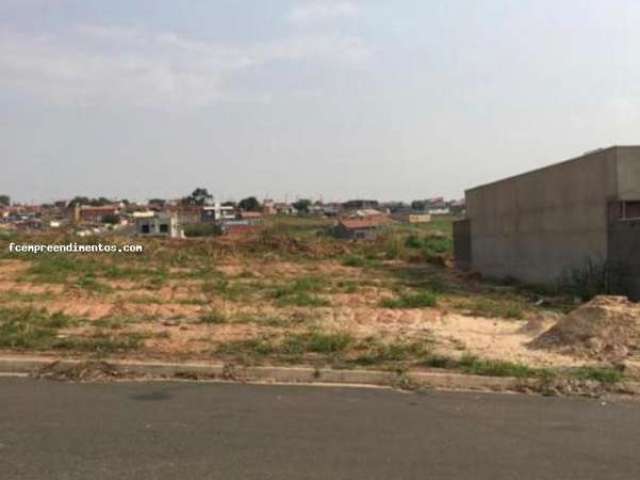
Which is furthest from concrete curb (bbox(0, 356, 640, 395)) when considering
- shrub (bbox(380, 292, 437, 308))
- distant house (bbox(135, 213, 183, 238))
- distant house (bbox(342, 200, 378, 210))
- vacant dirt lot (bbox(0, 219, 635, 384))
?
distant house (bbox(342, 200, 378, 210))

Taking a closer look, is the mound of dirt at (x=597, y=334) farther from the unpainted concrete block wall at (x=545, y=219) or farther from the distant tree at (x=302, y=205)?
the distant tree at (x=302, y=205)

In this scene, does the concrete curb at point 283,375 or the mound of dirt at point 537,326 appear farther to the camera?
the mound of dirt at point 537,326

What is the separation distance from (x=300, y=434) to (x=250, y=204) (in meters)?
130

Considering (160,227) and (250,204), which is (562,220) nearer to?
(160,227)

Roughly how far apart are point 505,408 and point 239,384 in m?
2.94

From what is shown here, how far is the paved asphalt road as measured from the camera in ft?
17.4

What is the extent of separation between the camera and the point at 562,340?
10422 mm

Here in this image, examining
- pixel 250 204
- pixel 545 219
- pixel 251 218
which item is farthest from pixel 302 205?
pixel 545 219

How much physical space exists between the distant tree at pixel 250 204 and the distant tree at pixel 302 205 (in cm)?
986

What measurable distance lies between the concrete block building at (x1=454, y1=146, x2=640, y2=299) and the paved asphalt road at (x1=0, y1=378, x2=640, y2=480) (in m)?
10.4

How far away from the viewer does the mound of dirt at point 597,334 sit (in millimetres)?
9875

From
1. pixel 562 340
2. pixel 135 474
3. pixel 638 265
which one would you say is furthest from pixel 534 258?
pixel 135 474

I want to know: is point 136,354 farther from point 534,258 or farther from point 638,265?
point 534,258

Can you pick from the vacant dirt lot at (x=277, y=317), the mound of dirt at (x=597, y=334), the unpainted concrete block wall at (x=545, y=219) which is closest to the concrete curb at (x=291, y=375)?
the vacant dirt lot at (x=277, y=317)
